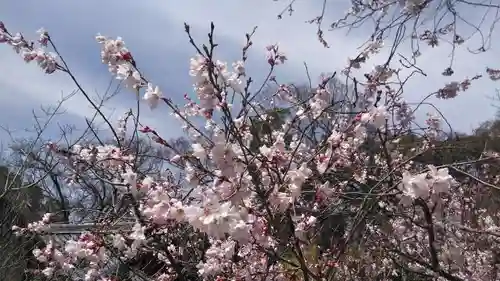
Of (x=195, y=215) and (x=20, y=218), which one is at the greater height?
(x=20, y=218)

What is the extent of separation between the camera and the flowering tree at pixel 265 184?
251 cm

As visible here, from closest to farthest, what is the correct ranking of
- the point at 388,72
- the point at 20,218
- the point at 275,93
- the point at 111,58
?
the point at 111,58 < the point at 388,72 < the point at 275,93 < the point at 20,218

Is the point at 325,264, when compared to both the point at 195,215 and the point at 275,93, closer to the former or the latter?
the point at 195,215

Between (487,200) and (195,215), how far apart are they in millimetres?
5868

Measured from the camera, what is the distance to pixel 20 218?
11430 mm

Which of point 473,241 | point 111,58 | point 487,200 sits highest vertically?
point 487,200

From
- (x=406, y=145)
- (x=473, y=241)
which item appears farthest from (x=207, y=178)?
(x=473, y=241)

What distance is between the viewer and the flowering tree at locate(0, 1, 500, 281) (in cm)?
251

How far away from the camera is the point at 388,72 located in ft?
13.2

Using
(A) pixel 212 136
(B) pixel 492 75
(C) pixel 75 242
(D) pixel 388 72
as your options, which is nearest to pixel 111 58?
(A) pixel 212 136

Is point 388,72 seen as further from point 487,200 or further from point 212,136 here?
point 487,200

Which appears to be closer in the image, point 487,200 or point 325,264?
point 325,264

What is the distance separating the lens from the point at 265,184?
108 inches

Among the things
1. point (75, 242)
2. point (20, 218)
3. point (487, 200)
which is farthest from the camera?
point (20, 218)
